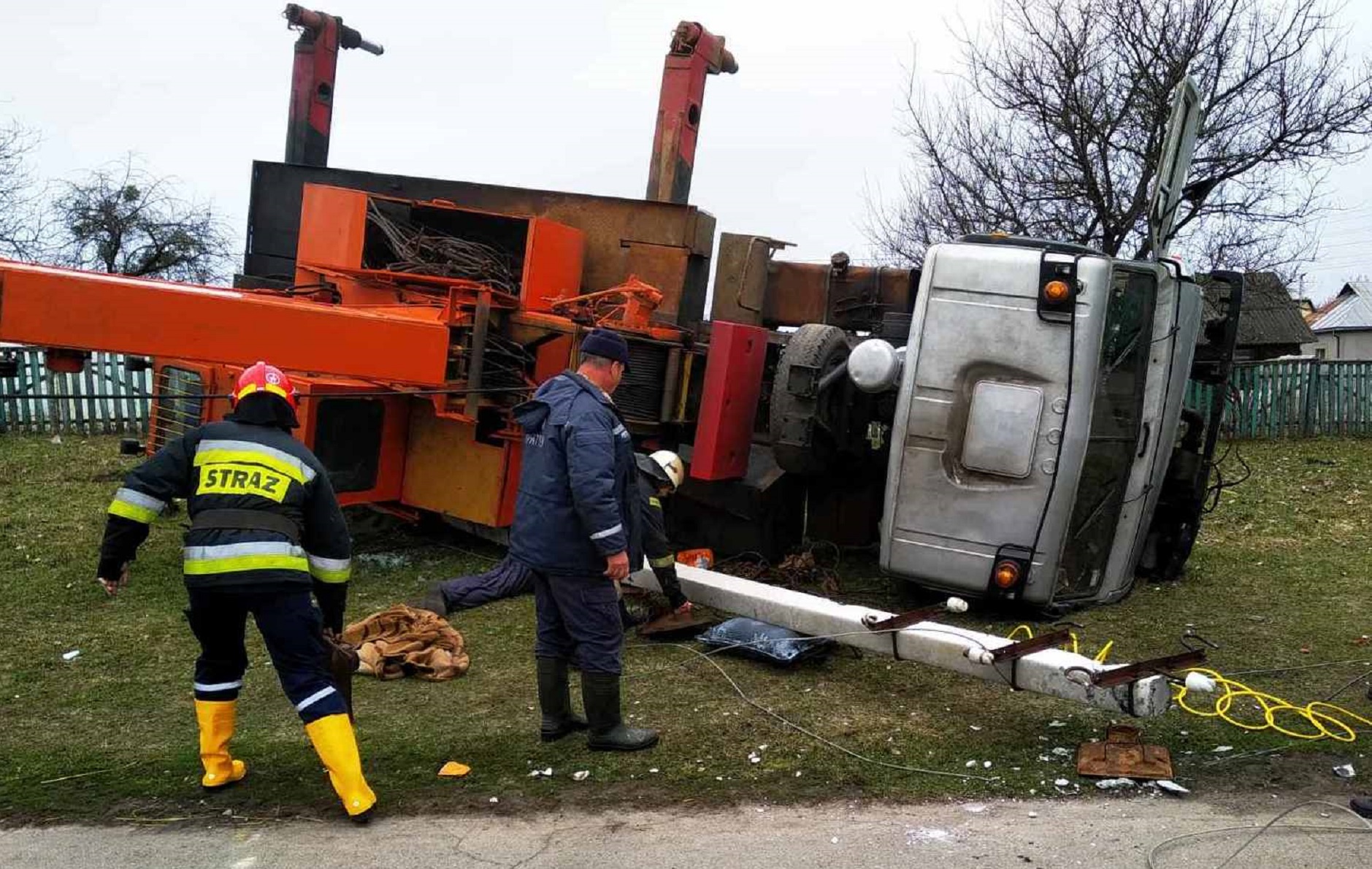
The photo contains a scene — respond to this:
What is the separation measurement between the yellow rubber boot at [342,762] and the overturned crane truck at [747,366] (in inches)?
84.1

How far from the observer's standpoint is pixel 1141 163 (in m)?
15.2

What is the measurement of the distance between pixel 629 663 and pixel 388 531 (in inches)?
136

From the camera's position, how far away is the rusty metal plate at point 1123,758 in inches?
159

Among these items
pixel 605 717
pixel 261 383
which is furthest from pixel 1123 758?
pixel 261 383

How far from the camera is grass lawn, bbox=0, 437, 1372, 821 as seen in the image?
407 cm

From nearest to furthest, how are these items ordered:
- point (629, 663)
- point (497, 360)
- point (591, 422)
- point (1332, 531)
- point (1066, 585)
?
1. point (591, 422)
2. point (629, 663)
3. point (1066, 585)
4. point (497, 360)
5. point (1332, 531)

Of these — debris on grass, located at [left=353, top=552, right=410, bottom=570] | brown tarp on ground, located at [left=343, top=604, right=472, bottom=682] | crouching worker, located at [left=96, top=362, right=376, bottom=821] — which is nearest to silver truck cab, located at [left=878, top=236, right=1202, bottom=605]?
brown tarp on ground, located at [left=343, top=604, right=472, bottom=682]

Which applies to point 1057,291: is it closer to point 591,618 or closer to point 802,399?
point 802,399

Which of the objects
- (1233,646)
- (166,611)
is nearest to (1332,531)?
(1233,646)

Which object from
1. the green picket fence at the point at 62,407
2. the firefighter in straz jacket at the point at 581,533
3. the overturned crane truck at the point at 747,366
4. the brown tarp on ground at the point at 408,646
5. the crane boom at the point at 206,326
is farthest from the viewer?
the green picket fence at the point at 62,407

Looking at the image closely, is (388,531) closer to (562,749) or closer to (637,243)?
(637,243)

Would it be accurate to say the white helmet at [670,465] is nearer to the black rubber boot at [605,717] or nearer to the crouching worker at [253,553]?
the black rubber boot at [605,717]

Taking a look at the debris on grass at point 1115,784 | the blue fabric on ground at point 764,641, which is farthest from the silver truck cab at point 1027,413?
the debris on grass at point 1115,784

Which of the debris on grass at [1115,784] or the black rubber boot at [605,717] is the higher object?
the debris on grass at [1115,784]
